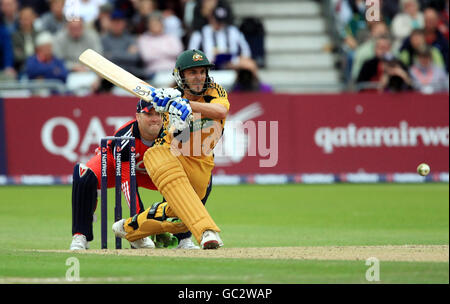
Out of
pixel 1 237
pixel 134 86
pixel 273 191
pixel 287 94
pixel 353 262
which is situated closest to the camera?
pixel 353 262

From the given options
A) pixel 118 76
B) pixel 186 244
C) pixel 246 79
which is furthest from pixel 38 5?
pixel 186 244

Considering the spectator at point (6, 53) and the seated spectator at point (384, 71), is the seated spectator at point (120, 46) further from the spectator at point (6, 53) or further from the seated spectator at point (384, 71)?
the seated spectator at point (384, 71)

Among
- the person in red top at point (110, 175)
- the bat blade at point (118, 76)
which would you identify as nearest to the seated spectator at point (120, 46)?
the person in red top at point (110, 175)

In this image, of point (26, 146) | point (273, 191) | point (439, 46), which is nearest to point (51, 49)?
point (26, 146)

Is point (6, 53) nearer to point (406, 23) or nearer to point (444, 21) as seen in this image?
point (406, 23)

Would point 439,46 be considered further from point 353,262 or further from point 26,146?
point 353,262

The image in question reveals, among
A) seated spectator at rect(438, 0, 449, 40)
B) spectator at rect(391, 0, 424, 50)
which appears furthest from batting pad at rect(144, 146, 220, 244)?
seated spectator at rect(438, 0, 449, 40)

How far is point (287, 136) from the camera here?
57.3 feet

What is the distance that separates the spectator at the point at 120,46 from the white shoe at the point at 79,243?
9015 mm

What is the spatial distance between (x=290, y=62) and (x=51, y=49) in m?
6.31

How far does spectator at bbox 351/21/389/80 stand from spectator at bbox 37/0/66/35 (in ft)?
19.6

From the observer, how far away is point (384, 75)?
1825 cm

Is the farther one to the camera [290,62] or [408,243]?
[290,62]

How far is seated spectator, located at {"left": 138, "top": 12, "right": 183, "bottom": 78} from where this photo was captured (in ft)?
60.2
